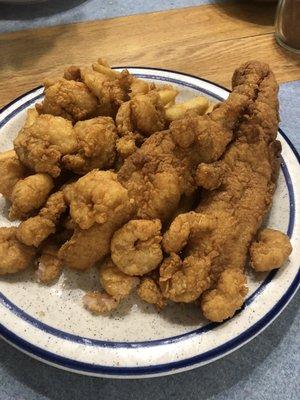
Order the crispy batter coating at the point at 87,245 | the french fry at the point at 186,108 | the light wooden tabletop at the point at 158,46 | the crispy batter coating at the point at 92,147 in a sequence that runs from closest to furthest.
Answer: the crispy batter coating at the point at 87,245
the crispy batter coating at the point at 92,147
the french fry at the point at 186,108
the light wooden tabletop at the point at 158,46

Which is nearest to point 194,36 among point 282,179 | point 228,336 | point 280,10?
point 280,10

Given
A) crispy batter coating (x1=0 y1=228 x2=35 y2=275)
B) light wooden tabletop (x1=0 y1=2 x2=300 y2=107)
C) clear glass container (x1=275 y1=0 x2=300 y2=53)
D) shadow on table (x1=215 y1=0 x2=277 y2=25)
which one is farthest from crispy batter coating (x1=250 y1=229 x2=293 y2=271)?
shadow on table (x1=215 y1=0 x2=277 y2=25)

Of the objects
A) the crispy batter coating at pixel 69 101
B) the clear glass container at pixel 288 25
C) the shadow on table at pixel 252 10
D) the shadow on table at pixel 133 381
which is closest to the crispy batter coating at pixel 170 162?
the crispy batter coating at pixel 69 101

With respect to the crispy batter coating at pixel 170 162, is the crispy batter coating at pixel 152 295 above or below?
below

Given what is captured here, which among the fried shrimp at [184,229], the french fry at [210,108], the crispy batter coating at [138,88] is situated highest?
the crispy batter coating at [138,88]

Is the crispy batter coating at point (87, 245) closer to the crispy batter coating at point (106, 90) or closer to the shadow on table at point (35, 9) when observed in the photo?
the crispy batter coating at point (106, 90)

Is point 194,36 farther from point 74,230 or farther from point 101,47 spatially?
point 74,230

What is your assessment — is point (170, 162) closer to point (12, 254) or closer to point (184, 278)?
point (184, 278)
